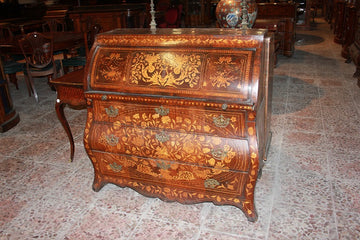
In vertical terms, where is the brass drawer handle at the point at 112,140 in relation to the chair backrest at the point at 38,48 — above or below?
below

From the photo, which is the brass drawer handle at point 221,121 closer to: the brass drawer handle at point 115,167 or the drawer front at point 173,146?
the drawer front at point 173,146

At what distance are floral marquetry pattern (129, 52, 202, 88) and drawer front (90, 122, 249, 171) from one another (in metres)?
0.37

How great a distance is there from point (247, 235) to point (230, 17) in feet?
6.11

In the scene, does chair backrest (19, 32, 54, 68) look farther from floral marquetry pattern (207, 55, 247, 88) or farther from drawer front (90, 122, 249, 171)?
floral marquetry pattern (207, 55, 247, 88)

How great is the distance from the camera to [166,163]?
7.65 ft

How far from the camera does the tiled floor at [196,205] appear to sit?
221 centimetres

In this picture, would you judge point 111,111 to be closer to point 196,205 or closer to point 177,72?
point 177,72

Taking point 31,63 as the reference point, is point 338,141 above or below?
below

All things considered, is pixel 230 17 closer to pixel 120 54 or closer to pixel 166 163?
pixel 120 54

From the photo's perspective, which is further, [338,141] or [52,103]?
[52,103]

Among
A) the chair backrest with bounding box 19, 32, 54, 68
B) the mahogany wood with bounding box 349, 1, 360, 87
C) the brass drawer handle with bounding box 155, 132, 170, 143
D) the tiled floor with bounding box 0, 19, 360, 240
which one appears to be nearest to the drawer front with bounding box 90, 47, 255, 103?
the brass drawer handle with bounding box 155, 132, 170, 143

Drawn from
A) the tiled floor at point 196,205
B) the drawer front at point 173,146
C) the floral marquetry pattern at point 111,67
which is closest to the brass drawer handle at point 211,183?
the drawer front at point 173,146

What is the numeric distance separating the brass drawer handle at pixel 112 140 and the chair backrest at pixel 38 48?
281 centimetres

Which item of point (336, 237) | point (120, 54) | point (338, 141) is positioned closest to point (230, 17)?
point (120, 54)
